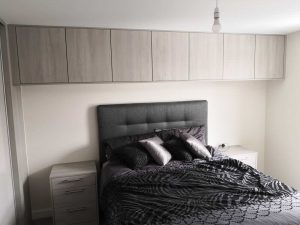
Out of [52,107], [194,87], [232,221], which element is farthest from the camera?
[194,87]

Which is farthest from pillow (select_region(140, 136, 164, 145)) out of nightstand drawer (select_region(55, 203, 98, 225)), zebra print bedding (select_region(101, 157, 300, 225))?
nightstand drawer (select_region(55, 203, 98, 225))

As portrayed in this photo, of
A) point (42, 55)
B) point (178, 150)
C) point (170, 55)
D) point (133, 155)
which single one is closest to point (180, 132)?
point (178, 150)

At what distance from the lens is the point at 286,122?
11.3 feet

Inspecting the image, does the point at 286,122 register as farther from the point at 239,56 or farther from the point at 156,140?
the point at 156,140

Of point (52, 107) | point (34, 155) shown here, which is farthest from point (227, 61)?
point (34, 155)

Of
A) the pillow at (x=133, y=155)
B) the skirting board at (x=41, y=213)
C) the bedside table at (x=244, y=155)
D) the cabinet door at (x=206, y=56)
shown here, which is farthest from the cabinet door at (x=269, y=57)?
the skirting board at (x=41, y=213)

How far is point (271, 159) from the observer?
3803 mm

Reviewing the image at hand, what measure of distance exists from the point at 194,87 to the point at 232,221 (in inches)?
82.5

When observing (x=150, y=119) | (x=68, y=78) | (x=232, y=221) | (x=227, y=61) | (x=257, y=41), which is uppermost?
(x=257, y=41)

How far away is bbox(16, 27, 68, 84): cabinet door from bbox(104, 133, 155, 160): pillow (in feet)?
2.96

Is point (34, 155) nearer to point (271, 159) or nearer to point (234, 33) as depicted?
point (234, 33)

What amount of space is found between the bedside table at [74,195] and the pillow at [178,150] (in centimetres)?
91

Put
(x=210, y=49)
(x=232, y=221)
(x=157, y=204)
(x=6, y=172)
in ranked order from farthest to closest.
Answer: (x=210, y=49) < (x=6, y=172) < (x=157, y=204) < (x=232, y=221)

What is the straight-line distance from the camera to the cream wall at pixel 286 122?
129 inches
